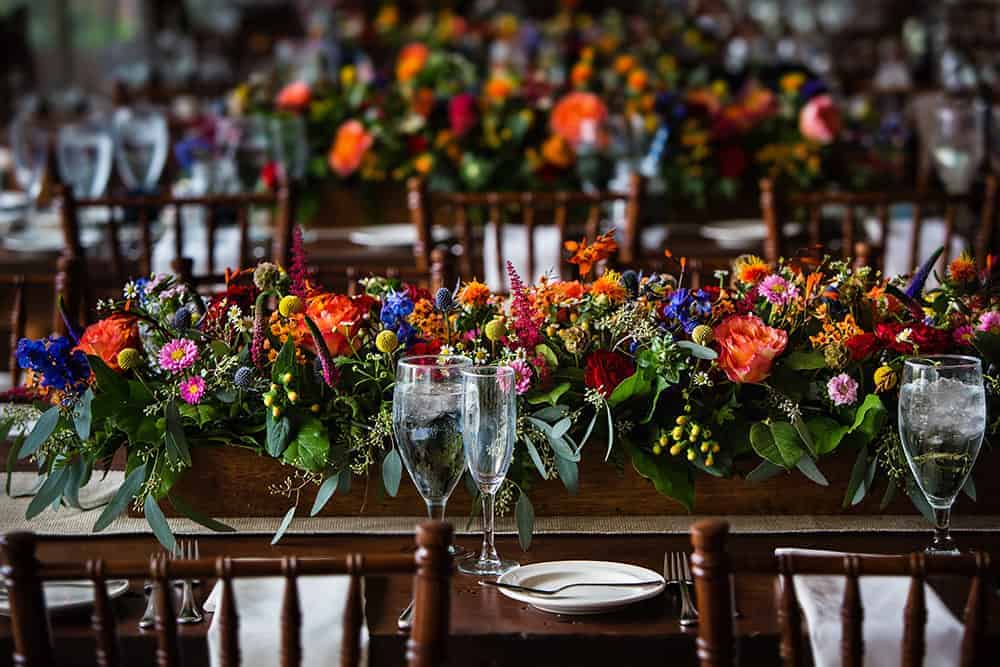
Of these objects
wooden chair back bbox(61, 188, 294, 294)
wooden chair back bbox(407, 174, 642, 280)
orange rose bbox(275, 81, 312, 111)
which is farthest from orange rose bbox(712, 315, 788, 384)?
orange rose bbox(275, 81, 312, 111)

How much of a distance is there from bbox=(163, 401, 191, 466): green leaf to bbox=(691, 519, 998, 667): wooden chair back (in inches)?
24.5

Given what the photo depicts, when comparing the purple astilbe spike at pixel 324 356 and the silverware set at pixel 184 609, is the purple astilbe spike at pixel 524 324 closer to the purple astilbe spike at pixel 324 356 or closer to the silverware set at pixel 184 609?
the purple astilbe spike at pixel 324 356

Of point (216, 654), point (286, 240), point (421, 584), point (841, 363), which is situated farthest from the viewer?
point (286, 240)

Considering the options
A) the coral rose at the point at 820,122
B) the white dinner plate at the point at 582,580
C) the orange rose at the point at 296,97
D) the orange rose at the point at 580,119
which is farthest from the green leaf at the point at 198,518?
the coral rose at the point at 820,122

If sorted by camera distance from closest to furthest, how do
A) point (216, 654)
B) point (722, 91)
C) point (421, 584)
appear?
point (421, 584) < point (216, 654) < point (722, 91)

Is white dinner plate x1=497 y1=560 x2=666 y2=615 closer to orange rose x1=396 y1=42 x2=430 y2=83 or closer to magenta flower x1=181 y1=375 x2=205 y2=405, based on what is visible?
magenta flower x1=181 y1=375 x2=205 y2=405

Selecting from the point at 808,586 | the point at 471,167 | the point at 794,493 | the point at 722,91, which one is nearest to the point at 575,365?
the point at 794,493

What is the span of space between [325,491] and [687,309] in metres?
0.42

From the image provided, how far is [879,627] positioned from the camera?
1.10 m

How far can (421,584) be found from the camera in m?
0.98

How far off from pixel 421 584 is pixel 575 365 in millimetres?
578

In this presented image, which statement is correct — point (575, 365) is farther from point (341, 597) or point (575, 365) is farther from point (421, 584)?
point (421, 584)

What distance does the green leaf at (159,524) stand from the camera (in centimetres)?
136

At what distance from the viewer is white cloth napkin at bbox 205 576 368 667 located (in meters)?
1.08
